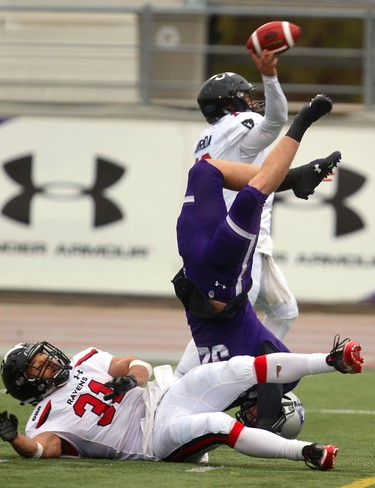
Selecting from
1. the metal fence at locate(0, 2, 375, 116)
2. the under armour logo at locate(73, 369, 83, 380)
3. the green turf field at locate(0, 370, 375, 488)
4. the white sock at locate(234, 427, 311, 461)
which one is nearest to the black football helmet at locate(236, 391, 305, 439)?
the green turf field at locate(0, 370, 375, 488)

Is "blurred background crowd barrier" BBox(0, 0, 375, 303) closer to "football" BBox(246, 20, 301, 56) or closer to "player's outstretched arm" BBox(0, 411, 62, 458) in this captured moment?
"football" BBox(246, 20, 301, 56)

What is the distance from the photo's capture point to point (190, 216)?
627 cm

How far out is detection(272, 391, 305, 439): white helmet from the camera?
600 cm

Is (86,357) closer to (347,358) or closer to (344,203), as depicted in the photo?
(347,358)

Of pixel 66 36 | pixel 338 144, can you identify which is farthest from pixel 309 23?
pixel 338 144

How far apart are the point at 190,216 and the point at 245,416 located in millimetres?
1049

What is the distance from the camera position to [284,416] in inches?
237

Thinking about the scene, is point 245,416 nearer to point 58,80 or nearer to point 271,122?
point 271,122

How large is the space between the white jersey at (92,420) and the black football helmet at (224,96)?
1972mm

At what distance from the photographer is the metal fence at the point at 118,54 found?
14.4 meters

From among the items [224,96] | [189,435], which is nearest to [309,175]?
[224,96]

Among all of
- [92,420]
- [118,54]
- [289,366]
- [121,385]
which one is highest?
[118,54]

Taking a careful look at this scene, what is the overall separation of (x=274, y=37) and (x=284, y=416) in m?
1.84

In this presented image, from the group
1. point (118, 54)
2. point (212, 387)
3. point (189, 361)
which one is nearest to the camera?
point (212, 387)
